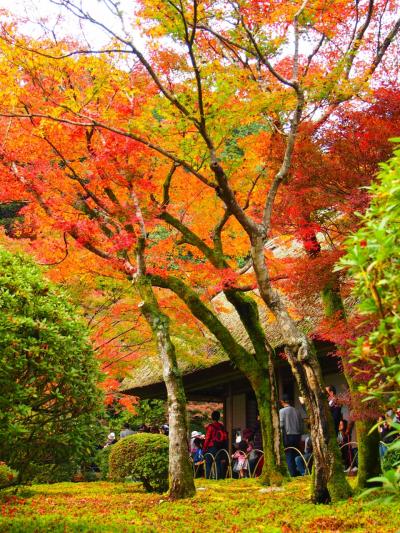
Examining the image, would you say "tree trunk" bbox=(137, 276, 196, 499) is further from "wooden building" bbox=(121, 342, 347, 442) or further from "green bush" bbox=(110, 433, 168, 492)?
"wooden building" bbox=(121, 342, 347, 442)

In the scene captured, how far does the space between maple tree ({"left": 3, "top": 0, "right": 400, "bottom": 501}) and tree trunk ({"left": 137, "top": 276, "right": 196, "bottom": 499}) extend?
3.20 ft

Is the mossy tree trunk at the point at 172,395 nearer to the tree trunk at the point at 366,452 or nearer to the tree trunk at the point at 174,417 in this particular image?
the tree trunk at the point at 174,417

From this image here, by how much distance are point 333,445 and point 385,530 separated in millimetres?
1435

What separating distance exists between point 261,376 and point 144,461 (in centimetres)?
261

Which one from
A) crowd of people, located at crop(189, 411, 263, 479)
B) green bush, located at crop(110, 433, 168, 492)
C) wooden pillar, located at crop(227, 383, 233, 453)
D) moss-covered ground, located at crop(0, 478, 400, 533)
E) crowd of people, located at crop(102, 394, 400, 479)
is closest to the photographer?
moss-covered ground, located at crop(0, 478, 400, 533)

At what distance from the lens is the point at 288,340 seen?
7.80 meters

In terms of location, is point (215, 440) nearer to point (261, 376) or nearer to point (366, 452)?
point (261, 376)

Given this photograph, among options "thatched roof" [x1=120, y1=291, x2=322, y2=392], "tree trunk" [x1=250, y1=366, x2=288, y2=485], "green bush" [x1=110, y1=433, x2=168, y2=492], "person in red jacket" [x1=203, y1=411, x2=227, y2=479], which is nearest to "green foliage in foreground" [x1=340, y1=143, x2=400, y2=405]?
"tree trunk" [x1=250, y1=366, x2=288, y2=485]

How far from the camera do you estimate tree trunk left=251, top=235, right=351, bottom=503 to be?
739cm

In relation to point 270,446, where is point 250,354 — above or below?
above

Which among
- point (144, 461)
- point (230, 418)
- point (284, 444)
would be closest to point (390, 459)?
point (284, 444)

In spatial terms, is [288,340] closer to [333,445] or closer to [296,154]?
[333,445]

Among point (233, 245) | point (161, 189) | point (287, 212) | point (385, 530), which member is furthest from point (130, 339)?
point (385, 530)

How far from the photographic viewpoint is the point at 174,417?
30.1 ft
